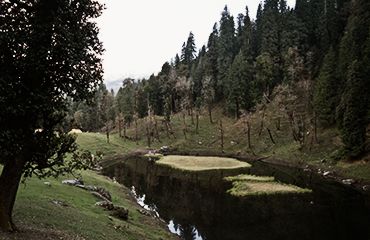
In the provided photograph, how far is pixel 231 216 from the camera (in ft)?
171

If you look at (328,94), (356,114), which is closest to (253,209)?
(356,114)

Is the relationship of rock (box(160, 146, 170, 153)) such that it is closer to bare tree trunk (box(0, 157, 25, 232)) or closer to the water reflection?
the water reflection

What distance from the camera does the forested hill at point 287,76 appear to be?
310ft

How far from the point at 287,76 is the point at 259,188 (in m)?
80.1

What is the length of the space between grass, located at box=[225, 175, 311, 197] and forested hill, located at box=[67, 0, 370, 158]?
2143cm

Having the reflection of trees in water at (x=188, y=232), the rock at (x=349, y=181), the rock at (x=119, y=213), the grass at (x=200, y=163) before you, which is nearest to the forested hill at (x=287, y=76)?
the rock at (x=349, y=181)

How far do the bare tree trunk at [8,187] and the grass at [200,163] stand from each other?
237ft

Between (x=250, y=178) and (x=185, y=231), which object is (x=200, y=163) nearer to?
(x=250, y=178)

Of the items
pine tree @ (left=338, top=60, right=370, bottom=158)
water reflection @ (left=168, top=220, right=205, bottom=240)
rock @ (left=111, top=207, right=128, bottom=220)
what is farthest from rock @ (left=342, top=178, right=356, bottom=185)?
rock @ (left=111, top=207, right=128, bottom=220)

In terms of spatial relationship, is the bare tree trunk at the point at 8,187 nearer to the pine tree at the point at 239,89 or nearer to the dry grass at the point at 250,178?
the dry grass at the point at 250,178

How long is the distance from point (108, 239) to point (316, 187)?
165 feet

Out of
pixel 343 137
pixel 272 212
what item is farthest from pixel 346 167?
pixel 272 212

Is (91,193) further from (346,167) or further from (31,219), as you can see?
(346,167)

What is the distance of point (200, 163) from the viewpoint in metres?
101
